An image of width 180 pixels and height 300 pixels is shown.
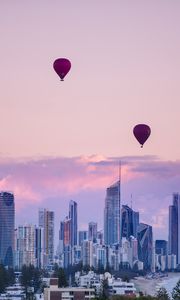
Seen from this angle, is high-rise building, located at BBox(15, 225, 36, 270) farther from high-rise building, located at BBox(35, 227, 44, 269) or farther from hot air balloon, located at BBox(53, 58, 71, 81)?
hot air balloon, located at BBox(53, 58, 71, 81)

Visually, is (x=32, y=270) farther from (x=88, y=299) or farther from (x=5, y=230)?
(x=5, y=230)

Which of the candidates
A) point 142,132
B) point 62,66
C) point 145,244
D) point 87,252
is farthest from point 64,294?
point 145,244

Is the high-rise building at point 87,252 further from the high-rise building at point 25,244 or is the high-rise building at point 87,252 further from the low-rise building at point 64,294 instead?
the low-rise building at point 64,294

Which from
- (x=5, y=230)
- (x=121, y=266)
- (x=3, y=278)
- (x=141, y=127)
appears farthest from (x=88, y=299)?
(x=5, y=230)

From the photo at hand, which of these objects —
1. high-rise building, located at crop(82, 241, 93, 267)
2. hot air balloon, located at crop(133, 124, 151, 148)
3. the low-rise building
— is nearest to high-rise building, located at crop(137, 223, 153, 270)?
high-rise building, located at crop(82, 241, 93, 267)

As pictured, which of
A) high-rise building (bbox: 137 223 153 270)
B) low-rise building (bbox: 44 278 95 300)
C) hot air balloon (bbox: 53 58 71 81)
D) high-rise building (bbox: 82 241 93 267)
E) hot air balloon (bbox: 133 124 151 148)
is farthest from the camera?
high-rise building (bbox: 137 223 153 270)

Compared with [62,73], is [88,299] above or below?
below
